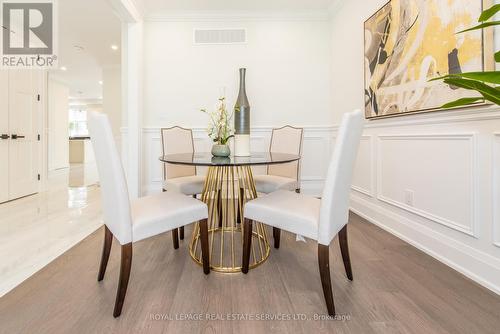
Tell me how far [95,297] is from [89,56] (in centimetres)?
563

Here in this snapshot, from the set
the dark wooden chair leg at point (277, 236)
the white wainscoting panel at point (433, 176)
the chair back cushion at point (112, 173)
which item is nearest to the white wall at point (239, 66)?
the white wainscoting panel at point (433, 176)

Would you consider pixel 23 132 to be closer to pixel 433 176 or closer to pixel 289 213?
pixel 289 213

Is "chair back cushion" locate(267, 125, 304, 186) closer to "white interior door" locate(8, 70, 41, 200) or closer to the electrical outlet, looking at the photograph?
the electrical outlet

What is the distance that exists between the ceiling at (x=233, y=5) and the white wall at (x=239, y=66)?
14cm

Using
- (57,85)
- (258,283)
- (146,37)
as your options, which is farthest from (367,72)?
(57,85)

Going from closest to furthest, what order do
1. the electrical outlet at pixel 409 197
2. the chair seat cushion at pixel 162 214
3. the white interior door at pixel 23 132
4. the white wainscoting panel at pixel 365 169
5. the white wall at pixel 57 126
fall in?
1. the chair seat cushion at pixel 162 214
2. the electrical outlet at pixel 409 197
3. the white wainscoting panel at pixel 365 169
4. the white interior door at pixel 23 132
5. the white wall at pixel 57 126

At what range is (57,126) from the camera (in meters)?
7.18

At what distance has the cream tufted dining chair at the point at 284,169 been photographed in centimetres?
230

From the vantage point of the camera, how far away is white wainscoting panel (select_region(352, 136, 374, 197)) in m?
2.62

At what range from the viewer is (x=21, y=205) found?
3.27 meters

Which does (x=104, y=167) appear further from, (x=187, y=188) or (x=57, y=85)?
(x=57, y=85)

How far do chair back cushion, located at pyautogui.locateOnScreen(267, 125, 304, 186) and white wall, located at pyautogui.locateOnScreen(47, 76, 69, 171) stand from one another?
23.2 ft

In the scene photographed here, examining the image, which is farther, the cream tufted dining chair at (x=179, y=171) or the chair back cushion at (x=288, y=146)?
the chair back cushion at (x=288, y=146)

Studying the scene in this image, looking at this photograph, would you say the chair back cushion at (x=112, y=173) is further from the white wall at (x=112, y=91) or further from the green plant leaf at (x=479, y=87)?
the white wall at (x=112, y=91)
